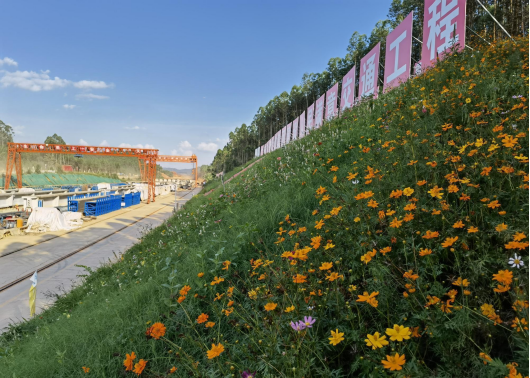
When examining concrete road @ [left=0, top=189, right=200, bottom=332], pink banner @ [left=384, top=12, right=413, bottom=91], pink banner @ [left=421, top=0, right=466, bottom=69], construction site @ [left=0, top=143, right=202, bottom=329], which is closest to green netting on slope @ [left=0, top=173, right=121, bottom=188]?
construction site @ [left=0, top=143, right=202, bottom=329]

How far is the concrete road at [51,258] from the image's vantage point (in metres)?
7.51

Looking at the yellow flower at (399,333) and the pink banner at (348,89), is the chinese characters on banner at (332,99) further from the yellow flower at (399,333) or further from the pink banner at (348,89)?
the yellow flower at (399,333)

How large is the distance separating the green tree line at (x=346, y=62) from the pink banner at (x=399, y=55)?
1580 mm

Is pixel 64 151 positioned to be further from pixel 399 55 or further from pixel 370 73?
pixel 399 55

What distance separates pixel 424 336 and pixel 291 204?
2.26m

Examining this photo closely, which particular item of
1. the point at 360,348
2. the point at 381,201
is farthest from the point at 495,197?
the point at 360,348

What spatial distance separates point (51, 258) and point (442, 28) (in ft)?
50.6

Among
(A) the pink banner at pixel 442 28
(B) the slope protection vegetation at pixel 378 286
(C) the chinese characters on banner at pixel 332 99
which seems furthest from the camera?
(C) the chinese characters on banner at pixel 332 99

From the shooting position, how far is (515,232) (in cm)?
137

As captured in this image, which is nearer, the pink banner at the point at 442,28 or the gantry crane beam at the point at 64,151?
the pink banner at the point at 442,28

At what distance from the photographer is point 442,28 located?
679 centimetres

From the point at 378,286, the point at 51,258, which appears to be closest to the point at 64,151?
the point at 51,258

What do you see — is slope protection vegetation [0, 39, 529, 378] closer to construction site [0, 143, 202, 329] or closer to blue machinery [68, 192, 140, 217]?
construction site [0, 143, 202, 329]

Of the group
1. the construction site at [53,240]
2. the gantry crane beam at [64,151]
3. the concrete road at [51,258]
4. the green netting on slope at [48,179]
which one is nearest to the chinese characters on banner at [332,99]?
the construction site at [53,240]
